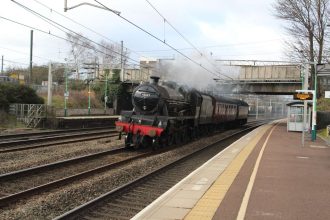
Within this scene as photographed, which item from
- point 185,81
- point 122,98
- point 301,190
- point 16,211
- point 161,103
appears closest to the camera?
point 16,211

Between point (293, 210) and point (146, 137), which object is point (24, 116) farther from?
point (293, 210)

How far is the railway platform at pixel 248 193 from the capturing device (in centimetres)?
716

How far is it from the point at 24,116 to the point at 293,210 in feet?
95.7

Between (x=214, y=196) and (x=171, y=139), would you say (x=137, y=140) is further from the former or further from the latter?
(x=214, y=196)

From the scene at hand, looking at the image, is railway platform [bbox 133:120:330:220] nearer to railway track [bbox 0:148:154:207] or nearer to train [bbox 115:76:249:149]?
railway track [bbox 0:148:154:207]

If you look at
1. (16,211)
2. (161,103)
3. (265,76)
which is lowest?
(16,211)

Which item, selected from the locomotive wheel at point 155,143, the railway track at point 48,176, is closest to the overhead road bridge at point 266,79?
the locomotive wheel at point 155,143

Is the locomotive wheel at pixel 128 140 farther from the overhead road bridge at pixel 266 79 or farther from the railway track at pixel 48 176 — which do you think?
the overhead road bridge at pixel 266 79

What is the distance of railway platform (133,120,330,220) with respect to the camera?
23.5 ft

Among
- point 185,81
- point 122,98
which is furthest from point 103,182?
point 122,98

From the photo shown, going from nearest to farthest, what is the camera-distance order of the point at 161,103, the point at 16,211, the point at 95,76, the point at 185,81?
the point at 16,211 → the point at 161,103 → the point at 185,81 → the point at 95,76

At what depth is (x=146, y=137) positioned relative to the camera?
1939 cm

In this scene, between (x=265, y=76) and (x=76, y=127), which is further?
(x=265, y=76)

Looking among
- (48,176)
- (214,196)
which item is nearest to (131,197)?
(214,196)
